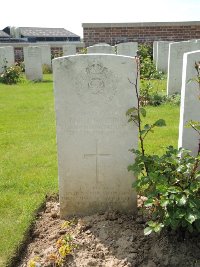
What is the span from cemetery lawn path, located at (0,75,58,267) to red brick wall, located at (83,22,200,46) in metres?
7.19

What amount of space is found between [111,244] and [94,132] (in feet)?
3.21

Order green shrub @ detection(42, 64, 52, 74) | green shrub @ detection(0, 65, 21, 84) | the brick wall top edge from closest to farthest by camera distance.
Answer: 1. green shrub @ detection(0, 65, 21, 84)
2. the brick wall top edge
3. green shrub @ detection(42, 64, 52, 74)

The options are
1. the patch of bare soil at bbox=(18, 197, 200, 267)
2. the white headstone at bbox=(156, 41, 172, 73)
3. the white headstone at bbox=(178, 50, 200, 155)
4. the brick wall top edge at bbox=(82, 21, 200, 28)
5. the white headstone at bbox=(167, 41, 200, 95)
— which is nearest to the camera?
the patch of bare soil at bbox=(18, 197, 200, 267)

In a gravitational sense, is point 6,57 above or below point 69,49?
below

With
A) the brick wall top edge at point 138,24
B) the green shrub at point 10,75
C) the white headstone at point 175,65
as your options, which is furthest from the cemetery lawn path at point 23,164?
the brick wall top edge at point 138,24

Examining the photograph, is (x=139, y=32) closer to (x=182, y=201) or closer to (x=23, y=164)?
(x=23, y=164)

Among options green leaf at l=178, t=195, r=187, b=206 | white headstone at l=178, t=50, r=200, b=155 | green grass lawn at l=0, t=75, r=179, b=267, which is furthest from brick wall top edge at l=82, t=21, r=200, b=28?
green leaf at l=178, t=195, r=187, b=206

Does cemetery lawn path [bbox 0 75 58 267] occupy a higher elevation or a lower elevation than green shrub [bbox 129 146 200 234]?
lower

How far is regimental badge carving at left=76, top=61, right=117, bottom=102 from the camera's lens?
298 centimetres

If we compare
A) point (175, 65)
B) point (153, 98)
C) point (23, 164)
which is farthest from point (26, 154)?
point (175, 65)

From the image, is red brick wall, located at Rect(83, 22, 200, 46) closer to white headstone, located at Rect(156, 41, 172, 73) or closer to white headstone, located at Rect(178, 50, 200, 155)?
white headstone, located at Rect(156, 41, 172, 73)

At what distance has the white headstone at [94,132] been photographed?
2.97 meters

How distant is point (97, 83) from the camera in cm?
300

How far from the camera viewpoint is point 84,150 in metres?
3.19
